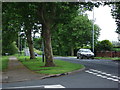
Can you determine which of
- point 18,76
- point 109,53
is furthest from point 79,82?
point 109,53

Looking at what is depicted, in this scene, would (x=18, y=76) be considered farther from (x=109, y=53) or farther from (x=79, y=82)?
(x=109, y=53)

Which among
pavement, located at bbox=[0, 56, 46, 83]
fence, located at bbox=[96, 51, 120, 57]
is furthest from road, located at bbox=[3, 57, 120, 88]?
fence, located at bbox=[96, 51, 120, 57]

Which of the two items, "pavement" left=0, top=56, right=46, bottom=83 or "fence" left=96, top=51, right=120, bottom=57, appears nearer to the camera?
"pavement" left=0, top=56, right=46, bottom=83

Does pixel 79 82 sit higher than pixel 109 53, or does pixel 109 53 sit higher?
pixel 109 53

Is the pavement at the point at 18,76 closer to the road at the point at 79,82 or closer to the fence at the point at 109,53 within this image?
the road at the point at 79,82

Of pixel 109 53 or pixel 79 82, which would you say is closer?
pixel 79 82

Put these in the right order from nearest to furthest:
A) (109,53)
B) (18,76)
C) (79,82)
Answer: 1. (79,82)
2. (18,76)
3. (109,53)

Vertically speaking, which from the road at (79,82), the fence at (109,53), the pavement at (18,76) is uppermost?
the fence at (109,53)

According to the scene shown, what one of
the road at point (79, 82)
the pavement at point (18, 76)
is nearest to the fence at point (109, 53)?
the pavement at point (18, 76)

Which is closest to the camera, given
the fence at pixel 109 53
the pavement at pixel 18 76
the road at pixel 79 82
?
the road at pixel 79 82

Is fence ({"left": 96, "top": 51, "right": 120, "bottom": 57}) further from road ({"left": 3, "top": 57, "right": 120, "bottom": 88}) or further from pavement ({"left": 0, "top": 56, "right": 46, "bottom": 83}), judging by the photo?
road ({"left": 3, "top": 57, "right": 120, "bottom": 88})

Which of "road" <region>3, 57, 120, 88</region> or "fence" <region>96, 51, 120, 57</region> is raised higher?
"fence" <region>96, 51, 120, 57</region>

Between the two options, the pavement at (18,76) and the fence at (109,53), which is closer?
the pavement at (18,76)

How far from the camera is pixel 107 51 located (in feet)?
137
